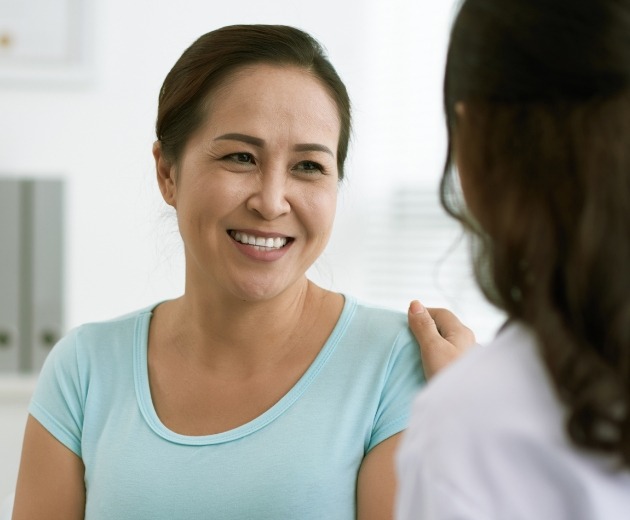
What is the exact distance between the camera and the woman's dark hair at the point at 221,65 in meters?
1.42

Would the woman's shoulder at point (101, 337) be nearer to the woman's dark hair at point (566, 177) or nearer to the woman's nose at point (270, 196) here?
the woman's nose at point (270, 196)

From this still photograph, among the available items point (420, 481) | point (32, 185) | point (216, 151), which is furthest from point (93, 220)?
point (420, 481)

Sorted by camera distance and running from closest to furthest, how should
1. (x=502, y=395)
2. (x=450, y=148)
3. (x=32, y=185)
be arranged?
(x=502, y=395)
(x=450, y=148)
(x=32, y=185)

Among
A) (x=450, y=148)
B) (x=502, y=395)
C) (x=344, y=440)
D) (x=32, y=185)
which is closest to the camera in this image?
(x=502, y=395)

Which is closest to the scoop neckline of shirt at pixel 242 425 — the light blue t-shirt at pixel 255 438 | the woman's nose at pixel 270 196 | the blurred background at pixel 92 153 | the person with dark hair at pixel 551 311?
the light blue t-shirt at pixel 255 438

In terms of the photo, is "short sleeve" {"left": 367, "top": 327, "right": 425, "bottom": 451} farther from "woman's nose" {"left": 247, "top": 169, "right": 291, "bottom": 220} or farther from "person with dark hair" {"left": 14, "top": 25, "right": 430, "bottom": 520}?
"woman's nose" {"left": 247, "top": 169, "right": 291, "bottom": 220}

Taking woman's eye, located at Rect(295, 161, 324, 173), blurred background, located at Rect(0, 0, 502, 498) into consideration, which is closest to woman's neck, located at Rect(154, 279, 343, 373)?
woman's eye, located at Rect(295, 161, 324, 173)

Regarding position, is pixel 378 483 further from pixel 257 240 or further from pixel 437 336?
pixel 257 240

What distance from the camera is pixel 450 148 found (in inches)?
36.3

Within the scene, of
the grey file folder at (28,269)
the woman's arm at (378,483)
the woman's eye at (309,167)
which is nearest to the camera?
the woman's arm at (378,483)

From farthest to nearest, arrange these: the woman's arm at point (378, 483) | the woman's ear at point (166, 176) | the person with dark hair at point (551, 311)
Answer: the woman's ear at point (166, 176) < the woman's arm at point (378, 483) < the person with dark hair at point (551, 311)

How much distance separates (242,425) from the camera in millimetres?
1392

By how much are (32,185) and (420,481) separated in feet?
7.42

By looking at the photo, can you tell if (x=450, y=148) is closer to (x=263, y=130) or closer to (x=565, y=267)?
(x=565, y=267)
